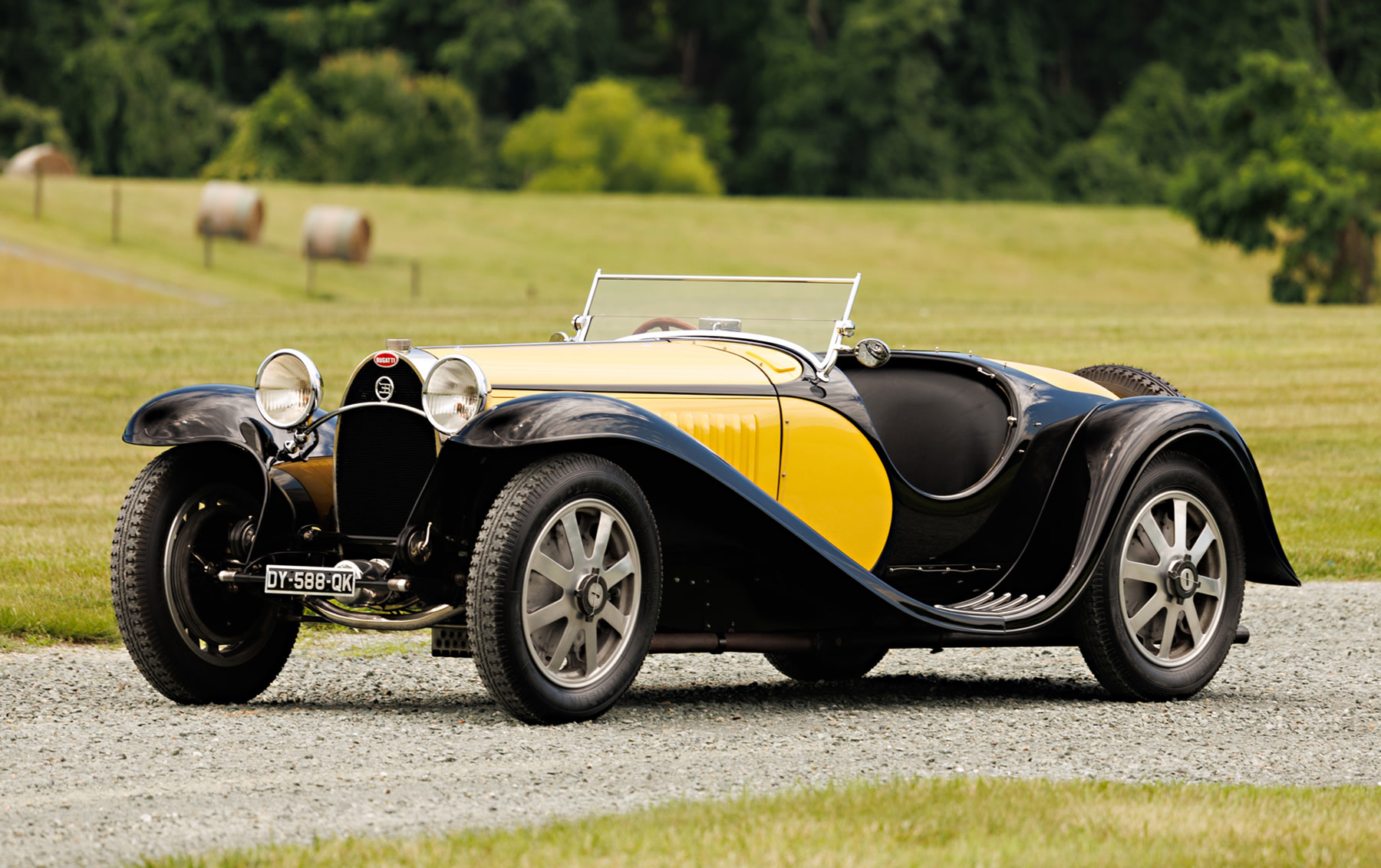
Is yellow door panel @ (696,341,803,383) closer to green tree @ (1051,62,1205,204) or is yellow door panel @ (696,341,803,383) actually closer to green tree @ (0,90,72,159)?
green tree @ (0,90,72,159)

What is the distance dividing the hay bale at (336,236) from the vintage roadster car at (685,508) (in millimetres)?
31593

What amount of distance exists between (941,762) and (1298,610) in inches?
196

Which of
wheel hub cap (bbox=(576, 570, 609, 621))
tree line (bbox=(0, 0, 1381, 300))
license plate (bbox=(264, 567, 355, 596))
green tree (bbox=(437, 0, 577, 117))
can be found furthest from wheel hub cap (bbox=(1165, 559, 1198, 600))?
green tree (bbox=(437, 0, 577, 117))

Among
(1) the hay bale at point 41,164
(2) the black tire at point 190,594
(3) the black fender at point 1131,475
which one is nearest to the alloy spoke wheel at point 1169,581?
(3) the black fender at point 1131,475

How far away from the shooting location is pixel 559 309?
29641mm

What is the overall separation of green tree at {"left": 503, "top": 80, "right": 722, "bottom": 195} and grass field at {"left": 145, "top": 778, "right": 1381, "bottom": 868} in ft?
199

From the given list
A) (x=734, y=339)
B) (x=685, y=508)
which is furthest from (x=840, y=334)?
(x=685, y=508)

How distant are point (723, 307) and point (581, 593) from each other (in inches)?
77.7

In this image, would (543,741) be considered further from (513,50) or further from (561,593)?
(513,50)

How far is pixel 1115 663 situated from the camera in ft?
23.3

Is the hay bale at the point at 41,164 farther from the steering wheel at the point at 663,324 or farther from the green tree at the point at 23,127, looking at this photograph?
the steering wheel at the point at 663,324

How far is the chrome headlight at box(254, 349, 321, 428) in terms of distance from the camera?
6.66 metres

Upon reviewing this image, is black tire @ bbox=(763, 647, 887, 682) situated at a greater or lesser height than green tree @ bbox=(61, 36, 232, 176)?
lesser

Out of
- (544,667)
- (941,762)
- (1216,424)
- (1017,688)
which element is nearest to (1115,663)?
(1017,688)
